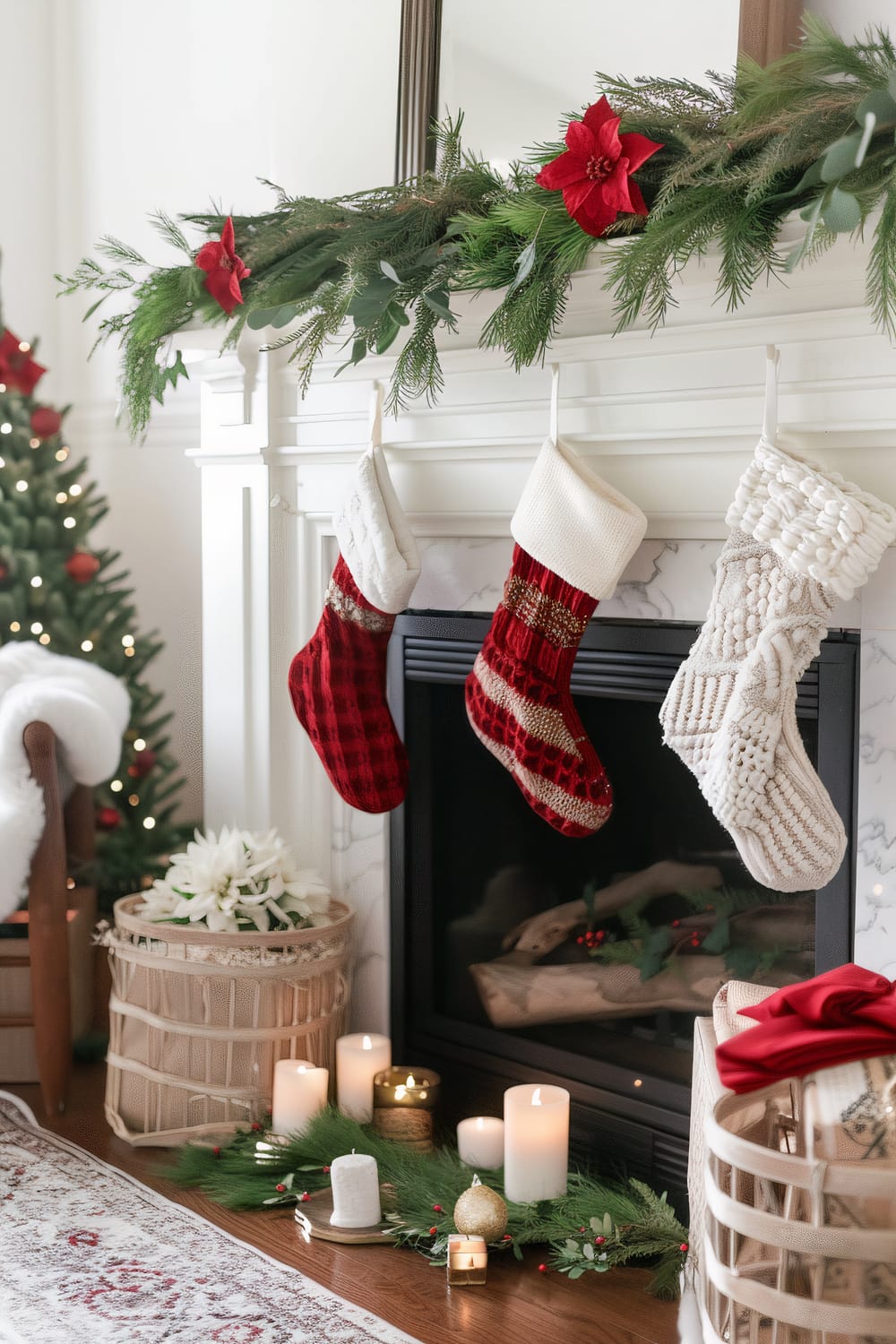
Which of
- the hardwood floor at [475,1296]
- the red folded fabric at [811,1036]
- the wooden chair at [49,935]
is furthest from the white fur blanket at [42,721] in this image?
the red folded fabric at [811,1036]

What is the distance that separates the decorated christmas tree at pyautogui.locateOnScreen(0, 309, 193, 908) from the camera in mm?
2816

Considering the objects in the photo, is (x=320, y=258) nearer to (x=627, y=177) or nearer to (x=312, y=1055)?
(x=627, y=177)

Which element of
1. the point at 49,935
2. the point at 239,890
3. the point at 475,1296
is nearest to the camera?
the point at 475,1296

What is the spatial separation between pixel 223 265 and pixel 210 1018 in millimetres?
1223

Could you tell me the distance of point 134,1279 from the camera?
1790mm

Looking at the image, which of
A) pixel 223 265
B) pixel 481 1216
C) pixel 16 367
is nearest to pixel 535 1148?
pixel 481 1216

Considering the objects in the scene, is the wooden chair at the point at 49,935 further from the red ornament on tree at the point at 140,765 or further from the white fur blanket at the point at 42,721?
the red ornament on tree at the point at 140,765

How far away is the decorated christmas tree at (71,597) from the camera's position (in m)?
2.82

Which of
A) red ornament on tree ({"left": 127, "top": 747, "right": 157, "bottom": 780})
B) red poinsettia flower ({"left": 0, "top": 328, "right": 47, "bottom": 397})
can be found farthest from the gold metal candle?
red poinsettia flower ({"left": 0, "top": 328, "right": 47, "bottom": 397})

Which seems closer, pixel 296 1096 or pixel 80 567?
pixel 296 1096

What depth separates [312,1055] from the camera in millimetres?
2229

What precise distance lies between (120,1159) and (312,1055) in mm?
362

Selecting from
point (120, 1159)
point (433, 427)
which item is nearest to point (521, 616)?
point (433, 427)

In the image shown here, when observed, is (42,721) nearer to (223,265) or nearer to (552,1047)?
(223,265)
